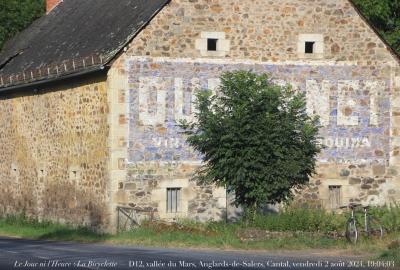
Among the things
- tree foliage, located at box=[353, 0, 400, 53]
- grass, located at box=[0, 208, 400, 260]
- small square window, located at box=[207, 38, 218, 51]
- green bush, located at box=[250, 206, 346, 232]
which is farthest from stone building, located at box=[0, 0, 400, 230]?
tree foliage, located at box=[353, 0, 400, 53]

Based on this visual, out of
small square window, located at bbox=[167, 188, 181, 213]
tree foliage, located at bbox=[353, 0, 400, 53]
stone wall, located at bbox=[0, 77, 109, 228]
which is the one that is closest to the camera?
small square window, located at bbox=[167, 188, 181, 213]

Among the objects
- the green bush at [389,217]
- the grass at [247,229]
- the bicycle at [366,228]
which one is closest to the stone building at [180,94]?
the grass at [247,229]

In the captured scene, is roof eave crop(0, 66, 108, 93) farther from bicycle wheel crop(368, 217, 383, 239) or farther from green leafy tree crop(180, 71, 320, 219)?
bicycle wheel crop(368, 217, 383, 239)

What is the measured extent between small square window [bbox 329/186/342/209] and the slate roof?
7359 millimetres

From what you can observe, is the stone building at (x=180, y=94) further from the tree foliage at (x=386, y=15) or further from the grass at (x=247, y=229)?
the tree foliage at (x=386, y=15)

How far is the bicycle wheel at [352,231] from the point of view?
888 inches

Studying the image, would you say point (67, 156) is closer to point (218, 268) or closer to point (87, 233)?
point (87, 233)

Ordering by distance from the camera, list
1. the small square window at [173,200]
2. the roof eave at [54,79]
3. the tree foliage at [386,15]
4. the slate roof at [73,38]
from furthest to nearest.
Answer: the tree foliage at [386,15]
the small square window at [173,200]
the slate roof at [73,38]
the roof eave at [54,79]

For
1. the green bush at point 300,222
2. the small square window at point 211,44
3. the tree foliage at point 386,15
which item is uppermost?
the tree foliage at point 386,15

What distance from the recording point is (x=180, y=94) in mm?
28750

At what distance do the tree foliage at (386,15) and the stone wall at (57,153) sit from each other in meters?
12.1

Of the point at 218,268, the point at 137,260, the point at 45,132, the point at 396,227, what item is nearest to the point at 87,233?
the point at 45,132

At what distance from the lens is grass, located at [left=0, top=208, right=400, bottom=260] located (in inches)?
878

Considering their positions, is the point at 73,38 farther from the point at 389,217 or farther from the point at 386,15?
the point at 389,217
